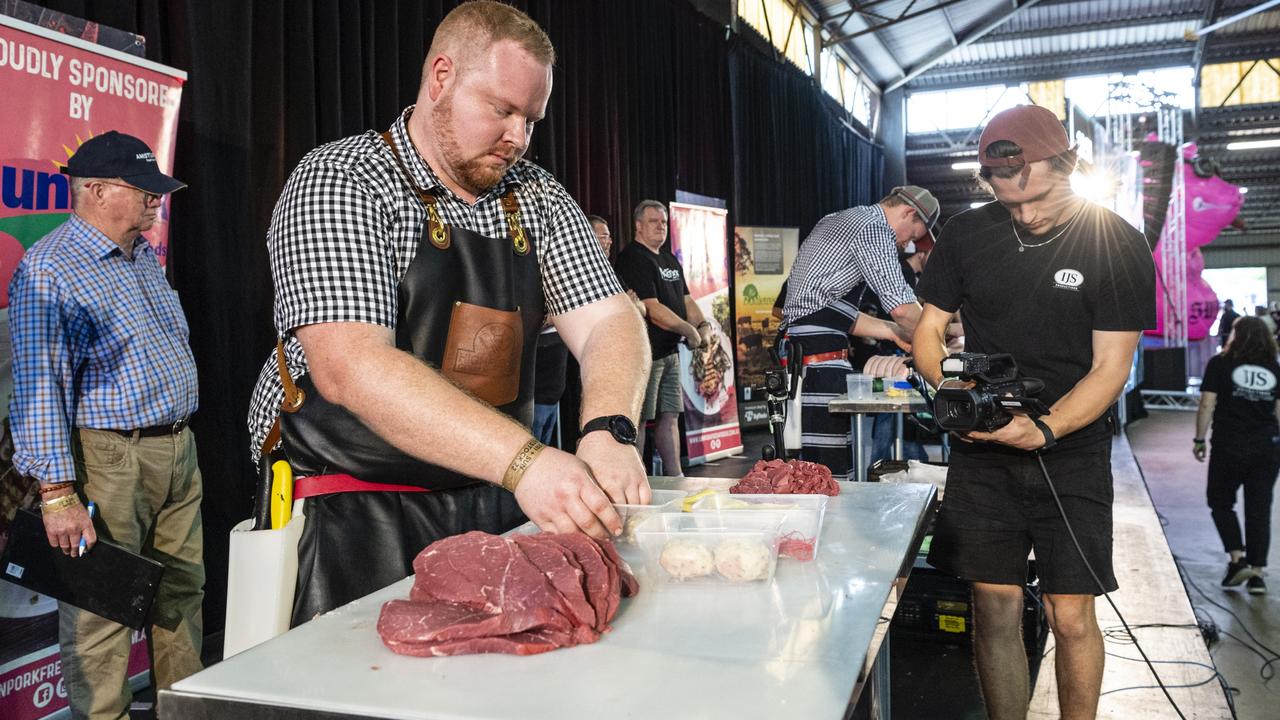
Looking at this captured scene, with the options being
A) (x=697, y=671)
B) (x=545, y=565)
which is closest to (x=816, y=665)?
(x=697, y=671)

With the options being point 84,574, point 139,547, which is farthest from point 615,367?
point 139,547

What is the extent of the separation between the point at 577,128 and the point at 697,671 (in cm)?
605

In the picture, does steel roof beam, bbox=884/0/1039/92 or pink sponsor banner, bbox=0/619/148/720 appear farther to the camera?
steel roof beam, bbox=884/0/1039/92

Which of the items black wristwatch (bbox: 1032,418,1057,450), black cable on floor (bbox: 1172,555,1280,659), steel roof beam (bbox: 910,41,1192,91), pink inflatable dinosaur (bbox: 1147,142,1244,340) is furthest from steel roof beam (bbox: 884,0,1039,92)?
black wristwatch (bbox: 1032,418,1057,450)

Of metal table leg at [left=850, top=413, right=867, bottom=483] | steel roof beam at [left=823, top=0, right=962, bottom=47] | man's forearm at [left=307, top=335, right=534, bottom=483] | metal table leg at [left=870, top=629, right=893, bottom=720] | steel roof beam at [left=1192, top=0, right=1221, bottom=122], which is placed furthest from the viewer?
steel roof beam at [left=1192, top=0, right=1221, bottom=122]

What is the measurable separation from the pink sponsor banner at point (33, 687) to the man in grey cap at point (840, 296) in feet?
9.59

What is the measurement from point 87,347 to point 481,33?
1832 mm

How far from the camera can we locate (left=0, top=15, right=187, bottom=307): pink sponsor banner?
275cm

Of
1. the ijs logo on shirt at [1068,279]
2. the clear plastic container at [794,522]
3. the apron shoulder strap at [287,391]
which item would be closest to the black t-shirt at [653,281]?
the ijs logo on shirt at [1068,279]

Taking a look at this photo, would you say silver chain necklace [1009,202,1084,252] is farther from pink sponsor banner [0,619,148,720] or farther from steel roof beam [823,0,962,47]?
steel roof beam [823,0,962,47]

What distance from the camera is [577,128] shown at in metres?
6.69

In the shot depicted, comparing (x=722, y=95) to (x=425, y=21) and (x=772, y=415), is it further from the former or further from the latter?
(x=772, y=415)

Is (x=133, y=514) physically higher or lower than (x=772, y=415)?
lower

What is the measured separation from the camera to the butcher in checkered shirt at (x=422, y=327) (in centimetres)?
148
